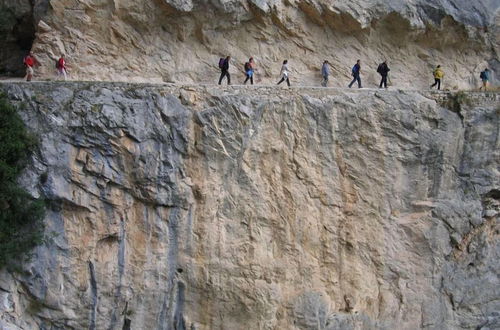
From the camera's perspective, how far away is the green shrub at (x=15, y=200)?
1063cm

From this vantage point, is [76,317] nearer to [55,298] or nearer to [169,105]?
[55,298]

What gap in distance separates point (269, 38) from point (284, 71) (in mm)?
1134

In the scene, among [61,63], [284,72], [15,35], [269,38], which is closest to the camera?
[61,63]

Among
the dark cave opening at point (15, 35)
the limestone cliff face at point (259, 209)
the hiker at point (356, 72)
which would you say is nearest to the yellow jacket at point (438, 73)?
the limestone cliff face at point (259, 209)

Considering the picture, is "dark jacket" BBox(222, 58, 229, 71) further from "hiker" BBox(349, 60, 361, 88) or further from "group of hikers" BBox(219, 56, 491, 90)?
"hiker" BBox(349, 60, 361, 88)

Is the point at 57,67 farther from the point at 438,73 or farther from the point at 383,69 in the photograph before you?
the point at 438,73

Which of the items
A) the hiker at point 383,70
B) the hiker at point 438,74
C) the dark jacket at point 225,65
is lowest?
the dark jacket at point 225,65

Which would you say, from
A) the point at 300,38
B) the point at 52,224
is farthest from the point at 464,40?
the point at 52,224

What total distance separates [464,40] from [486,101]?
2834 mm

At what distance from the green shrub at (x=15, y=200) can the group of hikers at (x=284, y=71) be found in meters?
1.97

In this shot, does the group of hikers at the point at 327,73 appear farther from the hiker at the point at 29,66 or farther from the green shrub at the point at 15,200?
the green shrub at the point at 15,200

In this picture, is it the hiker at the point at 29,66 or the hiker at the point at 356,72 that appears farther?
the hiker at the point at 356,72

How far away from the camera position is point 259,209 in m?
12.0

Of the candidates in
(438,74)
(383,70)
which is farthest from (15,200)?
(438,74)
